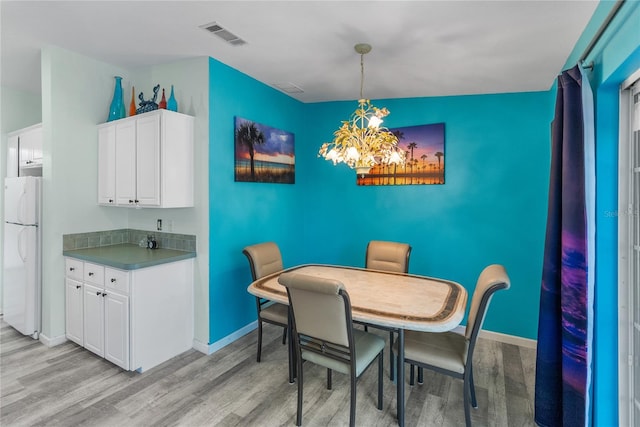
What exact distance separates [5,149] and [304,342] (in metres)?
4.34

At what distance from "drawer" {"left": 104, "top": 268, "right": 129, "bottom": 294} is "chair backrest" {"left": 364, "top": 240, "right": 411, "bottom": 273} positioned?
7.00ft

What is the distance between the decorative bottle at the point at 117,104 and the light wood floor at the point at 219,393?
224 centimetres

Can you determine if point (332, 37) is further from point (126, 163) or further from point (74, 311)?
point (74, 311)

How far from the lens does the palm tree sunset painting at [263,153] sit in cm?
334

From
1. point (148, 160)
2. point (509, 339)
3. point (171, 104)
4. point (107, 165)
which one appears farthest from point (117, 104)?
point (509, 339)

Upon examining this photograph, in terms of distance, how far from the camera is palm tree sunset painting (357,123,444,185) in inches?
144

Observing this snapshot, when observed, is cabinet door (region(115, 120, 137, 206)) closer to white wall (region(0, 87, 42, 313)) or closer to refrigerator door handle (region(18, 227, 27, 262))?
refrigerator door handle (region(18, 227, 27, 262))

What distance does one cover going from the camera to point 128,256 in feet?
9.55

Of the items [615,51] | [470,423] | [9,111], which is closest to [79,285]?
[9,111]

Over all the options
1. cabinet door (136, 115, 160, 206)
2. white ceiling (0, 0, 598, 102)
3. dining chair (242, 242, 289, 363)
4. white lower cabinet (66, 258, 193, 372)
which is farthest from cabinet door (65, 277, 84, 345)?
white ceiling (0, 0, 598, 102)

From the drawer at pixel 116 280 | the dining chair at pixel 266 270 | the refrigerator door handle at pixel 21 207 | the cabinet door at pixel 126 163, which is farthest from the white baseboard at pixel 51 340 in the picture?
the dining chair at pixel 266 270

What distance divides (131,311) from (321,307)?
5.46 ft

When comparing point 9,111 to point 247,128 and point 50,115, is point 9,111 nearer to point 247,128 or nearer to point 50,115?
point 50,115

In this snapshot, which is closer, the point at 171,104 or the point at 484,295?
the point at 484,295
